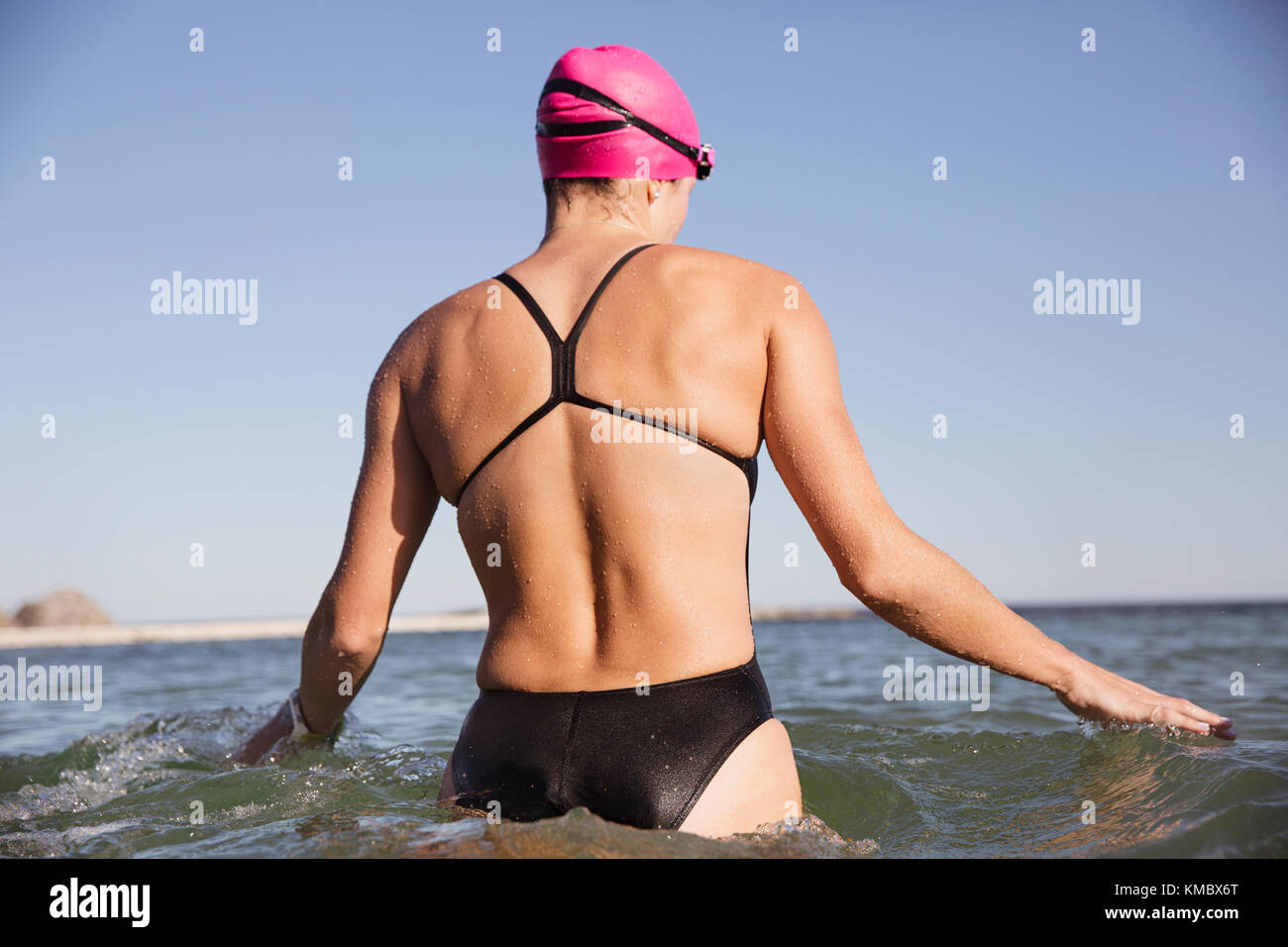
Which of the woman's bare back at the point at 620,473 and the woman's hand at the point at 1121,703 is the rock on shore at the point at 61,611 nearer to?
the woman's bare back at the point at 620,473

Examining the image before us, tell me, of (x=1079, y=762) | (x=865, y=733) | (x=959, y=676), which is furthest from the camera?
(x=959, y=676)

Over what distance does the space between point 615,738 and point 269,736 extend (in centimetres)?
151

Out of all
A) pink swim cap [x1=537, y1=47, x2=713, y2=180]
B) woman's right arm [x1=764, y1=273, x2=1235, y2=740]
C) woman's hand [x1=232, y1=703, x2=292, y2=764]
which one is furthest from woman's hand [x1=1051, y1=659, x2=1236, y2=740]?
woman's hand [x1=232, y1=703, x2=292, y2=764]

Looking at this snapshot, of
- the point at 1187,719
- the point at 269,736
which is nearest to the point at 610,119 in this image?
the point at 1187,719

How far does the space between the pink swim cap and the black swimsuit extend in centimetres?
39

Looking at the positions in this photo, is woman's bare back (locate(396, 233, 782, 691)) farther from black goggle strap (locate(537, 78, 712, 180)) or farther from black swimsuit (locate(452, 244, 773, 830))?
black goggle strap (locate(537, 78, 712, 180))

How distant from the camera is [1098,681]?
2158mm

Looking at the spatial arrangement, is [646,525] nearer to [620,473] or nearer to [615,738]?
[620,473]

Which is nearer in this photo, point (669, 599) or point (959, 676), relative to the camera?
point (669, 599)

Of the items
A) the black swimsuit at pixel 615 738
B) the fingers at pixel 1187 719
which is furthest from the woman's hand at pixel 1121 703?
the black swimsuit at pixel 615 738

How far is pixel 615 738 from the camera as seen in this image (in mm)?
1952
